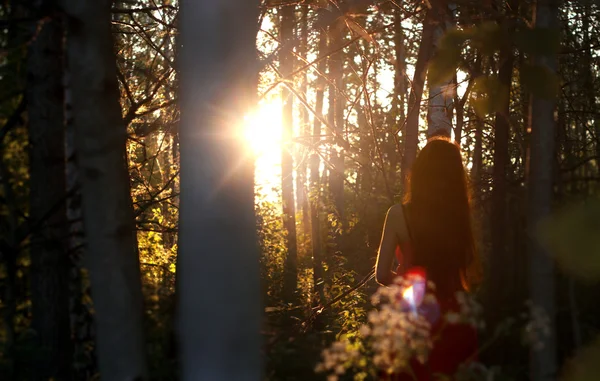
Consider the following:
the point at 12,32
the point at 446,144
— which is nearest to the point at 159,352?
the point at 446,144

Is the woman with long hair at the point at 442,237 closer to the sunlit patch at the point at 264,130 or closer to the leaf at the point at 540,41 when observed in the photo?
the sunlit patch at the point at 264,130

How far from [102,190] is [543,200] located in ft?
5.54

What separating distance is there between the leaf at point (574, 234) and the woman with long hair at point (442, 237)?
3.23ft

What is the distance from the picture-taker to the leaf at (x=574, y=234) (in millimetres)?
2262

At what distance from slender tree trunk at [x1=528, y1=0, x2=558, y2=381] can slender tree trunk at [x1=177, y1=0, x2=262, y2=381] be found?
3.37ft

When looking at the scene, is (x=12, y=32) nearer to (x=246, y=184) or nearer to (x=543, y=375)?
(x=246, y=184)

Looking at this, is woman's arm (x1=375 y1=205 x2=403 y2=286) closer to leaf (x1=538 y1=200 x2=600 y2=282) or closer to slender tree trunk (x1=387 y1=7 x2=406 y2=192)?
leaf (x1=538 y1=200 x2=600 y2=282)

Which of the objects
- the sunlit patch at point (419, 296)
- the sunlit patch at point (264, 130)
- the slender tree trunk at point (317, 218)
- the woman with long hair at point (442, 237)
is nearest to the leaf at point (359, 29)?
the slender tree trunk at point (317, 218)

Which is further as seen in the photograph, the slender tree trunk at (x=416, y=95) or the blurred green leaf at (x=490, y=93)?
the slender tree trunk at (x=416, y=95)

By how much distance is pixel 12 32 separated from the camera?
3.79 m

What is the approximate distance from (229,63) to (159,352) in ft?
5.44

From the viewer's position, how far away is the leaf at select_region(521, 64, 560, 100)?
83.9 inches

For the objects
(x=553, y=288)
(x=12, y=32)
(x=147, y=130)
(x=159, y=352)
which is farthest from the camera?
(x=147, y=130)

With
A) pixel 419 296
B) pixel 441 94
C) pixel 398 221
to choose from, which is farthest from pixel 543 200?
pixel 441 94
